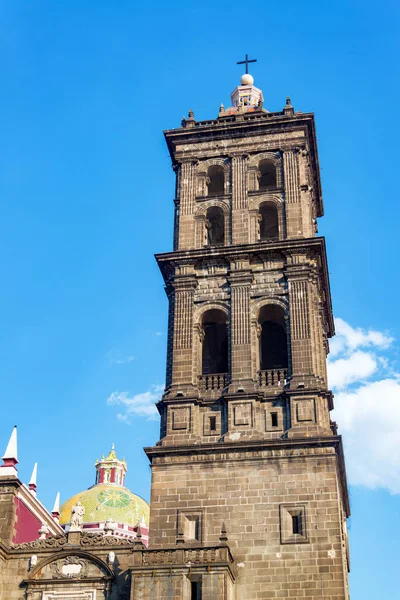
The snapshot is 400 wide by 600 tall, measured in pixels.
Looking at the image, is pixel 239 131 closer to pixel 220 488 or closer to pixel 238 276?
pixel 238 276

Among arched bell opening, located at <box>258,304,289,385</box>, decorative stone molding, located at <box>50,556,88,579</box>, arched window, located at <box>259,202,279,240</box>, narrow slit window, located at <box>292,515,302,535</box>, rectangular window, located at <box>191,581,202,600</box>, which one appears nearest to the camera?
rectangular window, located at <box>191,581,202,600</box>

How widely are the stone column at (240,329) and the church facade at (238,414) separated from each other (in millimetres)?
55

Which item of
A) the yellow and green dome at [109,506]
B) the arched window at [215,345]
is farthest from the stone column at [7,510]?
the yellow and green dome at [109,506]

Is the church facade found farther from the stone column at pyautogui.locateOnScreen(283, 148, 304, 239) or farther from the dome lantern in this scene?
the dome lantern

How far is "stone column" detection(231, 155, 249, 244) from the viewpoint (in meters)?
39.7

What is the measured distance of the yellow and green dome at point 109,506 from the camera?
54250 millimetres

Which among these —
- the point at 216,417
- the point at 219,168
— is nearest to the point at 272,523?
the point at 216,417

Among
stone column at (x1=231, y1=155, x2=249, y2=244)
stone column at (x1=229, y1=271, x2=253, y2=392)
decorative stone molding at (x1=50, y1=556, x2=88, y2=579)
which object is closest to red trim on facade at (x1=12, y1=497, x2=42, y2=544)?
decorative stone molding at (x1=50, y1=556, x2=88, y2=579)

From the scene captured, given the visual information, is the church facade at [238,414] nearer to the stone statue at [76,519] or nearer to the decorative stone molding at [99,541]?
the decorative stone molding at [99,541]

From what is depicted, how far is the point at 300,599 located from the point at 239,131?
20969 millimetres

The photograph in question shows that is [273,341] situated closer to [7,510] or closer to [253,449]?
[253,449]

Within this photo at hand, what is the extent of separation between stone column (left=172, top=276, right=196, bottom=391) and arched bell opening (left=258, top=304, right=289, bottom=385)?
2.84 meters

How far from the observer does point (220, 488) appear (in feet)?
111

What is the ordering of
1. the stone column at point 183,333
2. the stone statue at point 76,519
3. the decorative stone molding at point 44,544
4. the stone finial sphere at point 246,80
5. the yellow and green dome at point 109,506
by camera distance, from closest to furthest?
1. the decorative stone molding at point 44,544
2. the stone statue at point 76,519
3. the stone column at point 183,333
4. the stone finial sphere at point 246,80
5. the yellow and green dome at point 109,506
